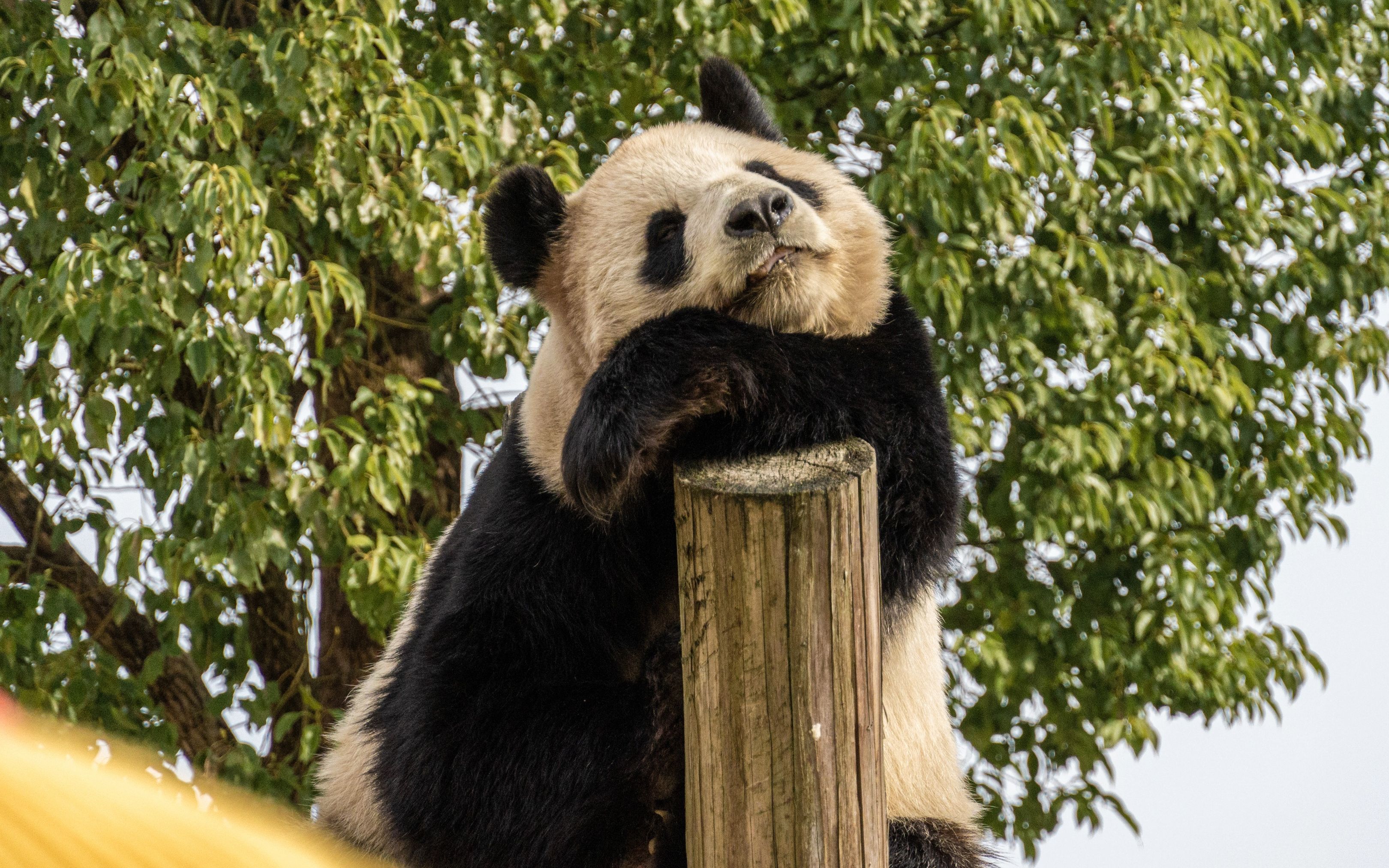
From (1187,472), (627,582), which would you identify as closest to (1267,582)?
(1187,472)

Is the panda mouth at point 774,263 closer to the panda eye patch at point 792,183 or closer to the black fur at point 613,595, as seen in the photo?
the black fur at point 613,595

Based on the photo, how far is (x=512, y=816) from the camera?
91.7 inches

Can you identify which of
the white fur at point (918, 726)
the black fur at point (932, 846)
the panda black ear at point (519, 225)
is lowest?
the black fur at point (932, 846)

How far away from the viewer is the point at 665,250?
2.71m

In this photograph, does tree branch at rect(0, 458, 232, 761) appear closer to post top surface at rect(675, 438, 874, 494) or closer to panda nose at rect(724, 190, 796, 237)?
panda nose at rect(724, 190, 796, 237)

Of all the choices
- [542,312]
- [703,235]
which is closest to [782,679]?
[703,235]

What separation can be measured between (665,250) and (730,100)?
67 centimetres

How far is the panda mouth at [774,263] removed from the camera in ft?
7.98

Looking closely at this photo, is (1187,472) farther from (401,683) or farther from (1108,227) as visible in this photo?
(401,683)

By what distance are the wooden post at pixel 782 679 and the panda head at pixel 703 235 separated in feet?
2.24

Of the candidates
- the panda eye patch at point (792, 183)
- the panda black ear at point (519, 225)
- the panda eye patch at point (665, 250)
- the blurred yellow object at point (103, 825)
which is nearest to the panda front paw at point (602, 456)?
the panda eye patch at point (665, 250)

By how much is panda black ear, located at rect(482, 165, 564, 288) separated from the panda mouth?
26.4 inches

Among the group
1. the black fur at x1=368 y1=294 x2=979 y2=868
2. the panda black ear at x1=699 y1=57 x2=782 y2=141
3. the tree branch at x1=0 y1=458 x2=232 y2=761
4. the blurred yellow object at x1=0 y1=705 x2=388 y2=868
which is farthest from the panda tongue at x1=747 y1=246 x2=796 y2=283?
the tree branch at x1=0 y1=458 x2=232 y2=761

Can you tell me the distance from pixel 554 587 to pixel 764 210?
82 centimetres
